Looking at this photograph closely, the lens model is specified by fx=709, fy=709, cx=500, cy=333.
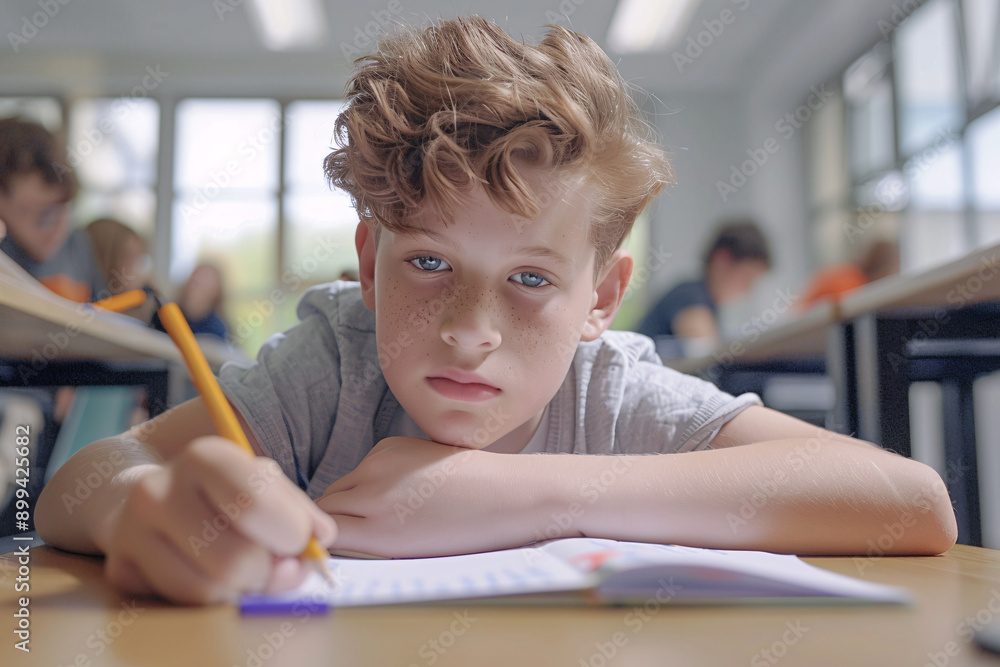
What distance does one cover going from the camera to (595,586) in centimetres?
32

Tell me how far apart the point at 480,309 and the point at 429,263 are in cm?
7

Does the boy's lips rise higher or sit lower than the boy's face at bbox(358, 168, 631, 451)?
lower

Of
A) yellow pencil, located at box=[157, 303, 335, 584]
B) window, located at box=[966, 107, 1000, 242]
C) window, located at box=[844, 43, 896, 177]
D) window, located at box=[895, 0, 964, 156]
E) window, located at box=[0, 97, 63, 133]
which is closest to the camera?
yellow pencil, located at box=[157, 303, 335, 584]

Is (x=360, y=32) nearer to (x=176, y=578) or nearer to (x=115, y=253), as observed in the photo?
(x=115, y=253)

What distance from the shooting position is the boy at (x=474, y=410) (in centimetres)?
34

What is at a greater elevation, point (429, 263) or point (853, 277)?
point (853, 277)

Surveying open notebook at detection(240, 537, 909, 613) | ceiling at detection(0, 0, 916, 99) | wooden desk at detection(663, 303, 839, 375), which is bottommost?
open notebook at detection(240, 537, 909, 613)

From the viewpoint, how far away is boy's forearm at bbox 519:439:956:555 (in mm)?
480

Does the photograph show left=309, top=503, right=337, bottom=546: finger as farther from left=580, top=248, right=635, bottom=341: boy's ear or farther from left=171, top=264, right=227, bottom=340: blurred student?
left=171, top=264, right=227, bottom=340: blurred student

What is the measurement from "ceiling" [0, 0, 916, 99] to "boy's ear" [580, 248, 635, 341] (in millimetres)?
4040

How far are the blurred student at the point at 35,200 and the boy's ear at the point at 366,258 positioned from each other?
1443mm

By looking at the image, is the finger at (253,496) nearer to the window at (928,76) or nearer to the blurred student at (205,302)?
the blurred student at (205,302)

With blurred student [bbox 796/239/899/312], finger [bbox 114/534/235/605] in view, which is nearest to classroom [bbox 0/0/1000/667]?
finger [bbox 114/534/235/605]

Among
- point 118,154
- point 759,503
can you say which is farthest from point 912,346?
point 118,154
